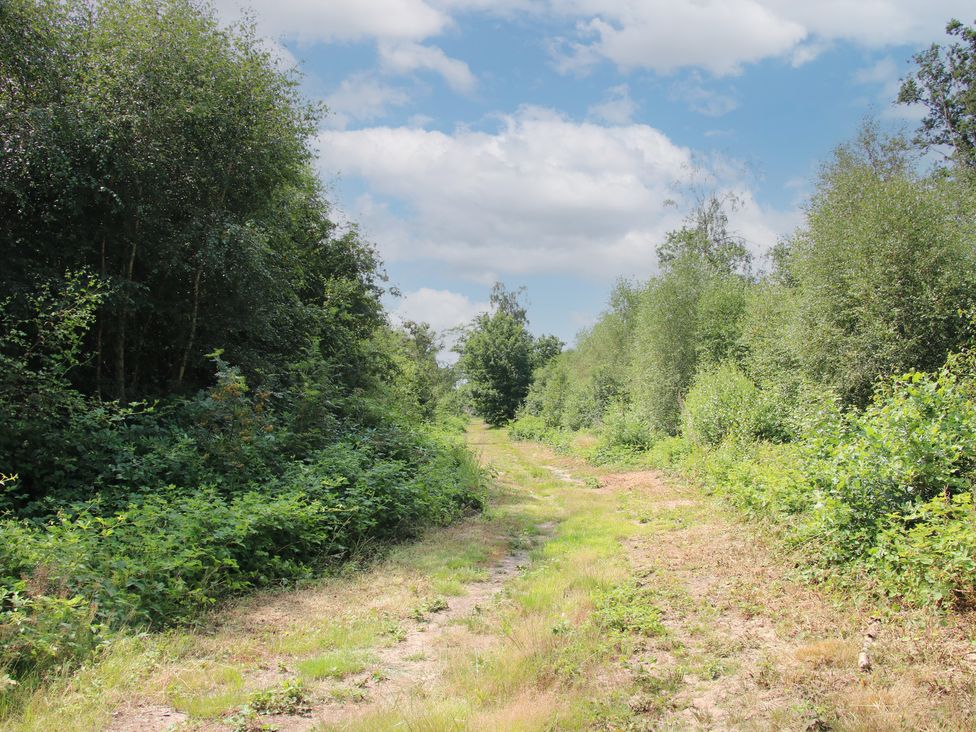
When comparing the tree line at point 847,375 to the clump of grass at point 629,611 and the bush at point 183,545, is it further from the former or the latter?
the bush at point 183,545

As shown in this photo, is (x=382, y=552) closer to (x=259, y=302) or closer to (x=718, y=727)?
(x=718, y=727)

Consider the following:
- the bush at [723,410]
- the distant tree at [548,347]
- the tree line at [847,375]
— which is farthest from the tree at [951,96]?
the distant tree at [548,347]

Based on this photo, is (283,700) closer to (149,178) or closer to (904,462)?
(904,462)

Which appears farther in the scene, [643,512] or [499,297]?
[499,297]

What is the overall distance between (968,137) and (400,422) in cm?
2765

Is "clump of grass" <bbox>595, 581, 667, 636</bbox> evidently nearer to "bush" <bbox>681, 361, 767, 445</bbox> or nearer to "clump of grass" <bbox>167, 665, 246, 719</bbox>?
"clump of grass" <bbox>167, 665, 246, 719</bbox>

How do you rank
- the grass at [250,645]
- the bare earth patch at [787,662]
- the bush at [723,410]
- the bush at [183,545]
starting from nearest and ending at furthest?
the bare earth patch at [787,662]
the grass at [250,645]
the bush at [183,545]
the bush at [723,410]

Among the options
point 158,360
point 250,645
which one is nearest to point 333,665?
point 250,645

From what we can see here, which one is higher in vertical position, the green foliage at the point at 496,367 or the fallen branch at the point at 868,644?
the green foliage at the point at 496,367

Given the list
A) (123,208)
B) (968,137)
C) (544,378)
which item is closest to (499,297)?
(544,378)

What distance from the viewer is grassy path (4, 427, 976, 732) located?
3.86 meters

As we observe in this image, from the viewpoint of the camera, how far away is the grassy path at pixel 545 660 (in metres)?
3.86

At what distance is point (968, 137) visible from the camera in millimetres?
24859

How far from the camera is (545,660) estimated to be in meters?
4.73
